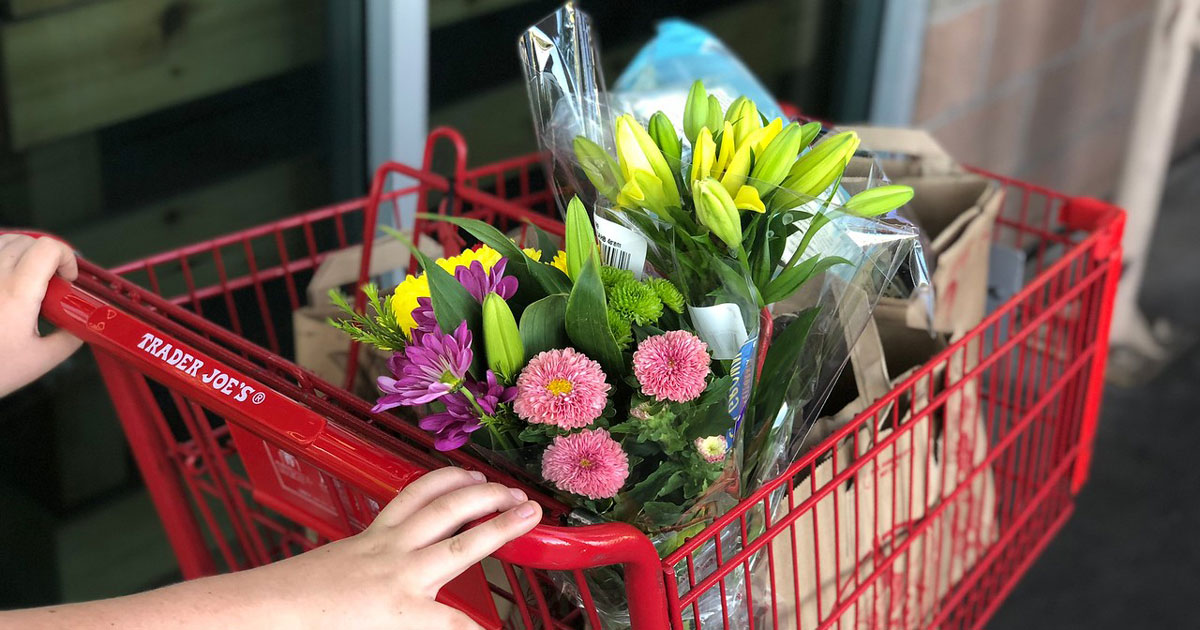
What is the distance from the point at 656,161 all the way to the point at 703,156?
0.04m

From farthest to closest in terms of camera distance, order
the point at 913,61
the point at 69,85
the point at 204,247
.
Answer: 1. the point at 913,61
2. the point at 69,85
3. the point at 204,247

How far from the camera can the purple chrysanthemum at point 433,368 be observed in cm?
69

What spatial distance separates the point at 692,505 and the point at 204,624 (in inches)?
13.0

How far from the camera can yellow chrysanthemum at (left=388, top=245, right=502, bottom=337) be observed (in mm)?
780

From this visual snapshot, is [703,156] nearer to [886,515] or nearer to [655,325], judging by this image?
[655,325]

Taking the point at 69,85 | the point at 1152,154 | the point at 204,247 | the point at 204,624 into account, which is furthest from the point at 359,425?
the point at 1152,154

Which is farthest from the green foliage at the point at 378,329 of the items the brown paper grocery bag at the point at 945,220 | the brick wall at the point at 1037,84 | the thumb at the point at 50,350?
the brick wall at the point at 1037,84

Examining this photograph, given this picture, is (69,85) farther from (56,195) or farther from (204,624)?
(204,624)

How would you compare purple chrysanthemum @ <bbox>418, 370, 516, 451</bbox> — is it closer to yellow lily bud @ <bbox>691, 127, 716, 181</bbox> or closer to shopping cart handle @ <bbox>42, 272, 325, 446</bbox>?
shopping cart handle @ <bbox>42, 272, 325, 446</bbox>

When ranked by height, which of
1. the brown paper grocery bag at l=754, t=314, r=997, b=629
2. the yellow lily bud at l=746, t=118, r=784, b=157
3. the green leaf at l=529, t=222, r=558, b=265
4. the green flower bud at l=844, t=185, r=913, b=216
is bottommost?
the brown paper grocery bag at l=754, t=314, r=997, b=629

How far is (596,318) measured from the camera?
71cm

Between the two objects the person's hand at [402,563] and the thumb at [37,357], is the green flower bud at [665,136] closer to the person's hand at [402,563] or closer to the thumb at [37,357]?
the person's hand at [402,563]

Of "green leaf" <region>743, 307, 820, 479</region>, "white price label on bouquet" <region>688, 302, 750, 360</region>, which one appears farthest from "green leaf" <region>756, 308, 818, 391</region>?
Result: "white price label on bouquet" <region>688, 302, 750, 360</region>

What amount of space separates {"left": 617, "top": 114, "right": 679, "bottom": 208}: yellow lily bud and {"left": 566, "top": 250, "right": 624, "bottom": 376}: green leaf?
117 mm
